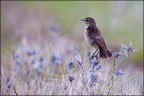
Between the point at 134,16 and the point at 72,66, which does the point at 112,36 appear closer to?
the point at 134,16

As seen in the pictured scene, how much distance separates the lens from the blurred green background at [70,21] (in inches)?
581

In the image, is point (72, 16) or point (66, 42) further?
point (72, 16)

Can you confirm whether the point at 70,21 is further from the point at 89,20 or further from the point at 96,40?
the point at 96,40

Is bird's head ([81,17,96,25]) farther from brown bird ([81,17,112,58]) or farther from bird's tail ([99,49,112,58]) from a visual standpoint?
bird's tail ([99,49,112,58])

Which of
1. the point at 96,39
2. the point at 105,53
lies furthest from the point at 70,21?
the point at 105,53

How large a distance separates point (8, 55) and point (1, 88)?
10.8ft

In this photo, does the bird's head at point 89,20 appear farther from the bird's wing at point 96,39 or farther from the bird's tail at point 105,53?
the bird's tail at point 105,53

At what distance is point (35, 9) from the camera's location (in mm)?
17719

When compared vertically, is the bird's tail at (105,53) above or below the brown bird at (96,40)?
below

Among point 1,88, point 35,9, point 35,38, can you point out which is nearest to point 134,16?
point 35,9

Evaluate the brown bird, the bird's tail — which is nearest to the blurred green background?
the brown bird

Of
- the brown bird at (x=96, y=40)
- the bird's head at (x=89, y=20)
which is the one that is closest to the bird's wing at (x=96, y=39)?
the brown bird at (x=96, y=40)

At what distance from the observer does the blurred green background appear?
14.8 meters

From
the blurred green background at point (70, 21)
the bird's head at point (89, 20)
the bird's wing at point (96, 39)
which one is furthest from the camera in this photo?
the blurred green background at point (70, 21)
